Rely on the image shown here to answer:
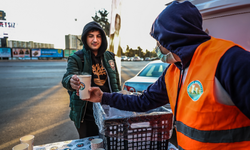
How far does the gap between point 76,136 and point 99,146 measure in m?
2.82

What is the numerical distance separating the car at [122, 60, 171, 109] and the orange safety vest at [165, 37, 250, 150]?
2959 mm

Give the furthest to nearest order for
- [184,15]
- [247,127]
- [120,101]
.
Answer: [120,101] → [184,15] → [247,127]

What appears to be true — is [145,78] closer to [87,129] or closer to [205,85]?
[87,129]

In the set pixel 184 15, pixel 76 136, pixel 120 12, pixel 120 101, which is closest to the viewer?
pixel 184 15

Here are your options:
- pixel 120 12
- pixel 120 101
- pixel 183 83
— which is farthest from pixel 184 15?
pixel 120 12

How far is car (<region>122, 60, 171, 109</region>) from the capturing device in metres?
3.98

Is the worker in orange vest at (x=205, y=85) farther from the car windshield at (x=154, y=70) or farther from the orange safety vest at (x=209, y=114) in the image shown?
the car windshield at (x=154, y=70)

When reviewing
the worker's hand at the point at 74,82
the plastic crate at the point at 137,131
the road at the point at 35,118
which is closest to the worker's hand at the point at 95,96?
the worker's hand at the point at 74,82

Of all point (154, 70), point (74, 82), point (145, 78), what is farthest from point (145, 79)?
point (74, 82)

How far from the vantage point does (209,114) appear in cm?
86

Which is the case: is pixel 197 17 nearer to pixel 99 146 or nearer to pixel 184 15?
pixel 184 15

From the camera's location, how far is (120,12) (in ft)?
15.9

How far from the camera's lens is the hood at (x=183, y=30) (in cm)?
99

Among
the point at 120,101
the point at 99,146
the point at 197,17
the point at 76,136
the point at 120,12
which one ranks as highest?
the point at 120,12
